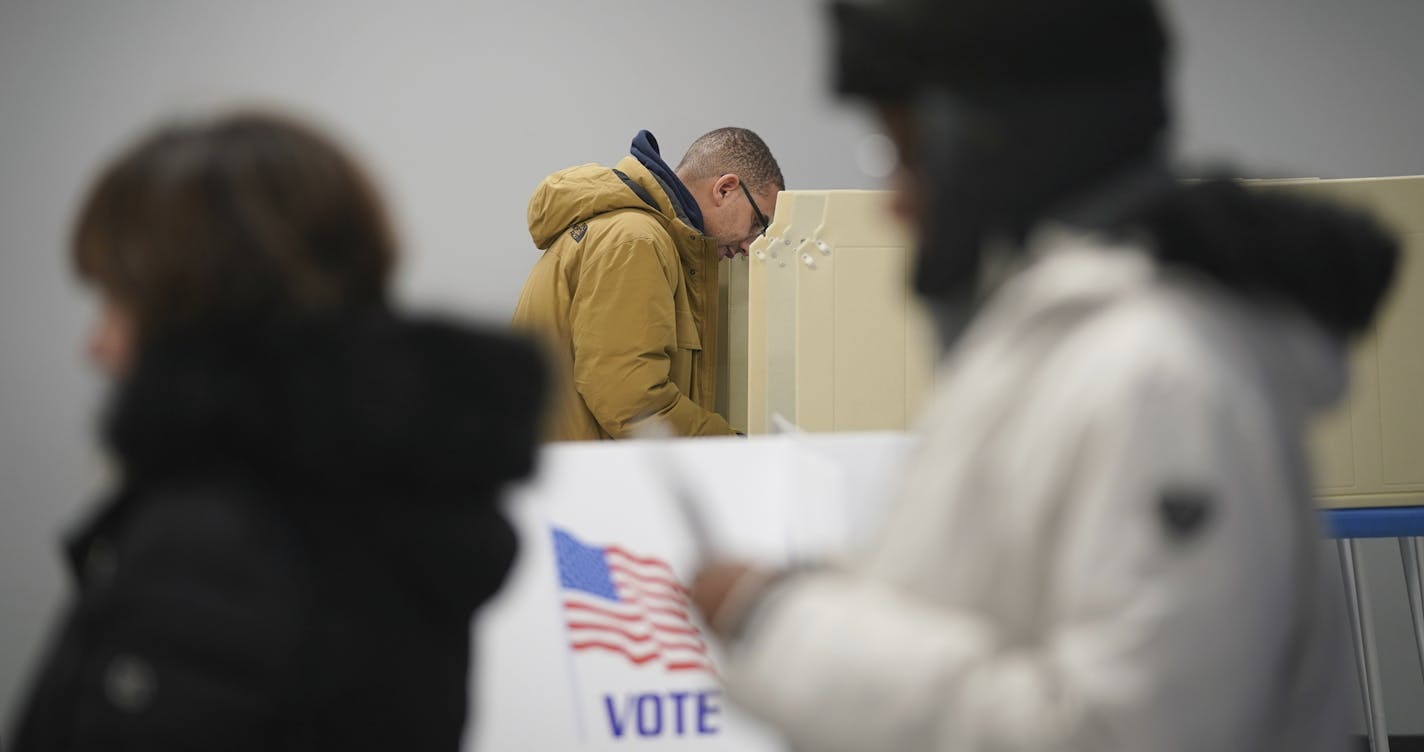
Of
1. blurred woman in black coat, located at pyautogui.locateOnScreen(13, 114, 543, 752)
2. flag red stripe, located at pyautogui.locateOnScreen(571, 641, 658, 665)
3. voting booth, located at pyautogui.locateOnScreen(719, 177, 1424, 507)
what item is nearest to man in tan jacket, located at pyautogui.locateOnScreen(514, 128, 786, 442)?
voting booth, located at pyautogui.locateOnScreen(719, 177, 1424, 507)

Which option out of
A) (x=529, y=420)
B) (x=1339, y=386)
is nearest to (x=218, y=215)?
(x=529, y=420)

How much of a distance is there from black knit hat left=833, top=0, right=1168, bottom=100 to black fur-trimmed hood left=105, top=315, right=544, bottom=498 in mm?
326

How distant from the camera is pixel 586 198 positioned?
2520mm

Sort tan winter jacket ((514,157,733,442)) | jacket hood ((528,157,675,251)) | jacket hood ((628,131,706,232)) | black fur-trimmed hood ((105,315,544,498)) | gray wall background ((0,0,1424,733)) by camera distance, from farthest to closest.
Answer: gray wall background ((0,0,1424,733)) < jacket hood ((628,131,706,232)) < jacket hood ((528,157,675,251)) < tan winter jacket ((514,157,733,442)) < black fur-trimmed hood ((105,315,544,498))

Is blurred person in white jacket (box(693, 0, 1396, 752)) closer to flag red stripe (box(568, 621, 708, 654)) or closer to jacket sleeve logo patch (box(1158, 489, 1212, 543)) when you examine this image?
jacket sleeve logo patch (box(1158, 489, 1212, 543))

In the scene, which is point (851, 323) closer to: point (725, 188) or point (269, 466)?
point (725, 188)

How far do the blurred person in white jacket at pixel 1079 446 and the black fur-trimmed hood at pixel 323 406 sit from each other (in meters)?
0.19

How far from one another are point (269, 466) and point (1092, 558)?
1.54 ft

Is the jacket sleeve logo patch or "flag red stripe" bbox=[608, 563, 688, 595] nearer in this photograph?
the jacket sleeve logo patch

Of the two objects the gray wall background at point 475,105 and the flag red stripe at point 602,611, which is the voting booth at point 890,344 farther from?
the gray wall background at point 475,105

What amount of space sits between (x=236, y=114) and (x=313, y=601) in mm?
323

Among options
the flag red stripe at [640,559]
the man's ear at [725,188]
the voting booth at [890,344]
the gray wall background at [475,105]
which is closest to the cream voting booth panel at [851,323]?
the voting booth at [890,344]

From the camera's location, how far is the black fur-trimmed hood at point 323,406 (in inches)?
26.4

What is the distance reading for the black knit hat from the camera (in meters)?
0.64
